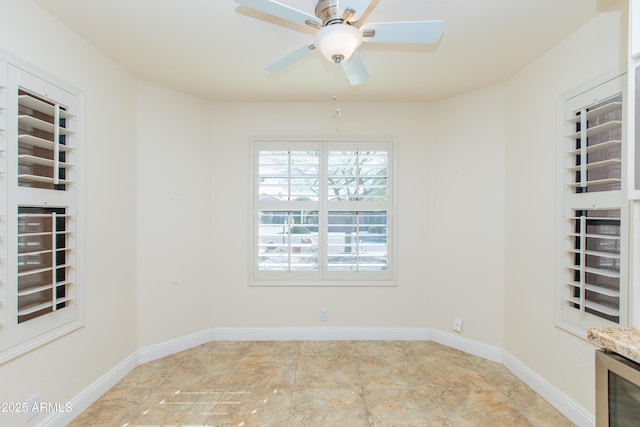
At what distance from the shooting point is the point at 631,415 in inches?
37.8

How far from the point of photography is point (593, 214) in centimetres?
191

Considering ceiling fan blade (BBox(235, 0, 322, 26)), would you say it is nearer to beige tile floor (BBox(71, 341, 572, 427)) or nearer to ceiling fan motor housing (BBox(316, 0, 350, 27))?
ceiling fan motor housing (BBox(316, 0, 350, 27))

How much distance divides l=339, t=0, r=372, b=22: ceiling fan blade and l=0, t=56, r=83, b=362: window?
1.77m

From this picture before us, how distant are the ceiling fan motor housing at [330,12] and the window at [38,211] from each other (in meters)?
1.67

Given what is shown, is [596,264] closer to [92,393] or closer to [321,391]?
[321,391]

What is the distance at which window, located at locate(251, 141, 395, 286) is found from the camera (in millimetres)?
3197

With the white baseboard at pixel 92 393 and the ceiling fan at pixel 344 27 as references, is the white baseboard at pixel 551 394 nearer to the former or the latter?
the ceiling fan at pixel 344 27

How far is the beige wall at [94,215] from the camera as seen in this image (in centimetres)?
169

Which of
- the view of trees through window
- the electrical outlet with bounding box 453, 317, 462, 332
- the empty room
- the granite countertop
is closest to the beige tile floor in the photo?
the empty room

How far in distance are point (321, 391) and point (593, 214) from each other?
2227 mm

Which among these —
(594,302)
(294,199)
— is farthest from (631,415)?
(294,199)

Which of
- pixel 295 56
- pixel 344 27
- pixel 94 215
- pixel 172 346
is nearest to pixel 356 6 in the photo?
pixel 344 27

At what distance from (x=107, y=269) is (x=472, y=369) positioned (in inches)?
123

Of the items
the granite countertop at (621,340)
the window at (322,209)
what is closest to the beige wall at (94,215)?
the window at (322,209)
